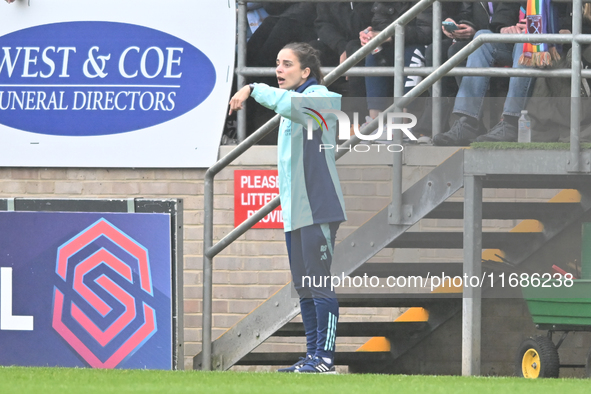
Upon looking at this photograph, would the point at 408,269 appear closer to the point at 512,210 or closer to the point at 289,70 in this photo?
the point at 512,210

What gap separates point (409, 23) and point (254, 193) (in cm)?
158

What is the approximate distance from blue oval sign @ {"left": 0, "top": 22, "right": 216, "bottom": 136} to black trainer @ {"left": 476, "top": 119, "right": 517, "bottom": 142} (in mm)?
2242

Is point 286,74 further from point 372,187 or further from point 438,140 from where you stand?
point 438,140

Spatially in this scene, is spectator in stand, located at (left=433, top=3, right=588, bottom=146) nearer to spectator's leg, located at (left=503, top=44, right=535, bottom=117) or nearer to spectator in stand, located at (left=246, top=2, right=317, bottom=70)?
spectator's leg, located at (left=503, top=44, right=535, bottom=117)

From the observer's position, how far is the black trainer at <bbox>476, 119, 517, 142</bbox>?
5.51m

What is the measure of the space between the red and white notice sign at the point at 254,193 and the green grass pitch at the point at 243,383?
2.26 m

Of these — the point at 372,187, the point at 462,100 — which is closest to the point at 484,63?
the point at 462,100

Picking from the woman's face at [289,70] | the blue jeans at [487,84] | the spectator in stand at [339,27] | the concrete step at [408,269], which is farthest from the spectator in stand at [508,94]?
the woman's face at [289,70]

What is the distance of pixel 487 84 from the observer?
6.01m

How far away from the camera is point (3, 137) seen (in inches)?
284

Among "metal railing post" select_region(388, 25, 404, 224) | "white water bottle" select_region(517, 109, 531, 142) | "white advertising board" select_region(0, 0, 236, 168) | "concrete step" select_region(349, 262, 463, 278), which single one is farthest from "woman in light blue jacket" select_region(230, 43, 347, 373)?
"white advertising board" select_region(0, 0, 236, 168)

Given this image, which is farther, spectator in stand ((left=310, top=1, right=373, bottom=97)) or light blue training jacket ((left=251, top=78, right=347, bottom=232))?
spectator in stand ((left=310, top=1, right=373, bottom=97))

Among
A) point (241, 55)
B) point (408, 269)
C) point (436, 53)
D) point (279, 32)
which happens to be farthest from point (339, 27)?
point (408, 269)

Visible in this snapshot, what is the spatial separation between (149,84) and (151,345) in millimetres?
2503
